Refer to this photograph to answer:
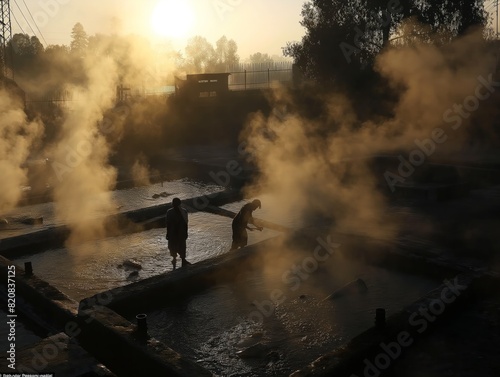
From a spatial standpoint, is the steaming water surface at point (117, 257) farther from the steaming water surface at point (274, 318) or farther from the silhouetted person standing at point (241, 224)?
the steaming water surface at point (274, 318)

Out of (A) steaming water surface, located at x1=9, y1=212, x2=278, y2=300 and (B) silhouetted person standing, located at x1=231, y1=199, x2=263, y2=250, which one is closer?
(A) steaming water surface, located at x1=9, y1=212, x2=278, y2=300

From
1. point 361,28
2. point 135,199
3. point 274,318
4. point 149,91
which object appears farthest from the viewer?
point 149,91

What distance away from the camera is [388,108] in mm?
22000

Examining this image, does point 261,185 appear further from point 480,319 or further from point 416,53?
point 480,319

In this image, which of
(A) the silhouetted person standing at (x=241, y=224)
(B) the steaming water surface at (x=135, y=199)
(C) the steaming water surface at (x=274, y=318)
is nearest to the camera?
(C) the steaming water surface at (x=274, y=318)

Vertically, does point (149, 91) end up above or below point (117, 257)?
above

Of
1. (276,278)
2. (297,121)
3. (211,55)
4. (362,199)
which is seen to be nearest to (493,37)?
(297,121)

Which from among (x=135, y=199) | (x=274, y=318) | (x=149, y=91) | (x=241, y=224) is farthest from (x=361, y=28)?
(x=274, y=318)

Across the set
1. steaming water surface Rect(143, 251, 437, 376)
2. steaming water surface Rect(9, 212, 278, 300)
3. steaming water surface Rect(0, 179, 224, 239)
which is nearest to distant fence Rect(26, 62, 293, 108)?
steaming water surface Rect(0, 179, 224, 239)

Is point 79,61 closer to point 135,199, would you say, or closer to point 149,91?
point 149,91

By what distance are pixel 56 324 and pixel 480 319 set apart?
217 inches

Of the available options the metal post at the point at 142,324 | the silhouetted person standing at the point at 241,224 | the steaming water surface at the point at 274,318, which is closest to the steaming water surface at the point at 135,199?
the silhouetted person standing at the point at 241,224

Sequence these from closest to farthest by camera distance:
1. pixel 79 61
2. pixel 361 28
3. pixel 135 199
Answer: pixel 135 199, pixel 361 28, pixel 79 61

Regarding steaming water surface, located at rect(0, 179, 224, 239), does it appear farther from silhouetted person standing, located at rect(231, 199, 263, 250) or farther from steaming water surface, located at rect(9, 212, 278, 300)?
silhouetted person standing, located at rect(231, 199, 263, 250)
